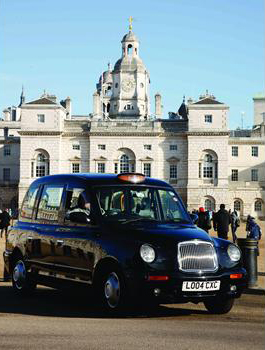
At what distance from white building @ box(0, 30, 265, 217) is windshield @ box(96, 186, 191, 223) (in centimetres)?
6873

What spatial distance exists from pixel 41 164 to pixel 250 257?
68.7m

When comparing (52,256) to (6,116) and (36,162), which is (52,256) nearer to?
(36,162)

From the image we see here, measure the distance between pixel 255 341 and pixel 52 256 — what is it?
4.20 metres

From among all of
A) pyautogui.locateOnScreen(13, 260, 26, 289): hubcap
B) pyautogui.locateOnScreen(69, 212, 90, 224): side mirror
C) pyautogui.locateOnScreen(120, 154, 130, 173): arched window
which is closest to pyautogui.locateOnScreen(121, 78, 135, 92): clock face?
pyautogui.locateOnScreen(120, 154, 130, 173): arched window

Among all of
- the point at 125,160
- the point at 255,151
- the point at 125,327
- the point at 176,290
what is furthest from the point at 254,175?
the point at 125,327

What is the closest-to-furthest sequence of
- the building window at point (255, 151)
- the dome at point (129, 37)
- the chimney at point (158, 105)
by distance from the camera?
the building window at point (255, 151)
the chimney at point (158, 105)
the dome at point (129, 37)

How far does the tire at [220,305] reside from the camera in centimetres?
998

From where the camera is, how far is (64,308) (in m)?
10.4

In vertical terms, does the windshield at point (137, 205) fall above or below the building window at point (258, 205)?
above

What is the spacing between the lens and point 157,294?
30.4ft

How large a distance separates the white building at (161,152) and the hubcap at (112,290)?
6997cm

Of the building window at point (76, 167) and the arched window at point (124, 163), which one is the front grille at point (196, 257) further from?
the building window at point (76, 167)

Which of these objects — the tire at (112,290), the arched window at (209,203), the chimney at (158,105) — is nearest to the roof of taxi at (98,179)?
the tire at (112,290)

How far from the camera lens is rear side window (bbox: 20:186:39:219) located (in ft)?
39.8
